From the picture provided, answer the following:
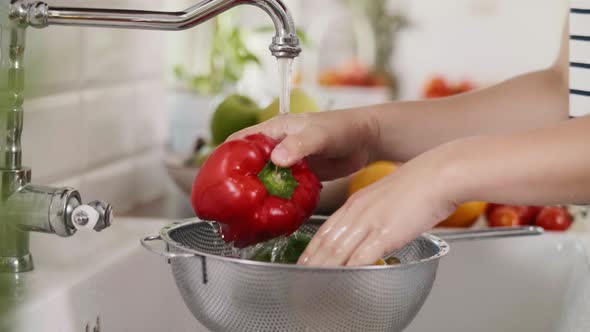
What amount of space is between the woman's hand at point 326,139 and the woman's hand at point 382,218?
0.10 meters

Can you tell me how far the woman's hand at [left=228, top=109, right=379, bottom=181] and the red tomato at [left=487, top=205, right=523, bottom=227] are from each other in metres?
0.42

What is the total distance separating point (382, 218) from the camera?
0.77 meters

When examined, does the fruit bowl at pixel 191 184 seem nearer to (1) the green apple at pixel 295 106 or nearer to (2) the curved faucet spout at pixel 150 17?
(1) the green apple at pixel 295 106

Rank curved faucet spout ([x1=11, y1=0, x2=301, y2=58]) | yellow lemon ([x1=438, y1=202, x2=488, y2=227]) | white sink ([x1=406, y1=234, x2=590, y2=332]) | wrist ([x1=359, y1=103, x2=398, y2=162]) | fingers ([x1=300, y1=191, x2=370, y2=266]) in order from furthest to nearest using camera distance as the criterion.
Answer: yellow lemon ([x1=438, y1=202, x2=488, y2=227]) → white sink ([x1=406, y1=234, x2=590, y2=332]) → wrist ([x1=359, y1=103, x2=398, y2=162]) → curved faucet spout ([x1=11, y1=0, x2=301, y2=58]) → fingers ([x1=300, y1=191, x2=370, y2=266])

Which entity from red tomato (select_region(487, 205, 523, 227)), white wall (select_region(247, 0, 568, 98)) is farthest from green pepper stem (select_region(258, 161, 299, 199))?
white wall (select_region(247, 0, 568, 98))

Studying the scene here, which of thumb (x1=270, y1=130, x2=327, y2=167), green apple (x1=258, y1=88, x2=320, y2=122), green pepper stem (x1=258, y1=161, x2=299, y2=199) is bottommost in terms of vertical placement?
green pepper stem (x1=258, y1=161, x2=299, y2=199)

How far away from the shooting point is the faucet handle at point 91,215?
0.88 metres

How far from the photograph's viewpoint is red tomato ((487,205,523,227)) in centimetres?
146

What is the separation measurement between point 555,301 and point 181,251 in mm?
594

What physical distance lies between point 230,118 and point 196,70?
114 cm

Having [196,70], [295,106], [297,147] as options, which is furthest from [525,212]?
[196,70]

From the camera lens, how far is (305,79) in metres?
4.29

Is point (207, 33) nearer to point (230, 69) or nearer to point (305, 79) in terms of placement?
point (230, 69)

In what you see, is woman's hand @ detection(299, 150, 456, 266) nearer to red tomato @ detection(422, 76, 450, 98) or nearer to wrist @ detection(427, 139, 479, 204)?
wrist @ detection(427, 139, 479, 204)
